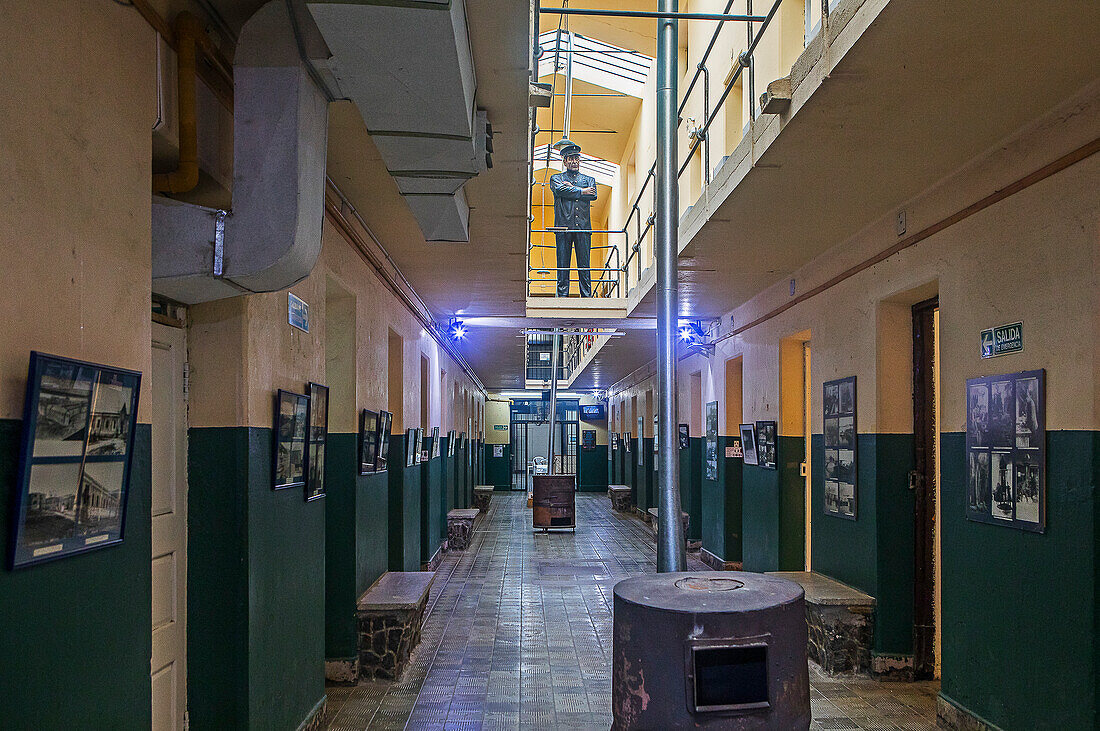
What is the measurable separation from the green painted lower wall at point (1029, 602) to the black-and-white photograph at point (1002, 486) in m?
0.10

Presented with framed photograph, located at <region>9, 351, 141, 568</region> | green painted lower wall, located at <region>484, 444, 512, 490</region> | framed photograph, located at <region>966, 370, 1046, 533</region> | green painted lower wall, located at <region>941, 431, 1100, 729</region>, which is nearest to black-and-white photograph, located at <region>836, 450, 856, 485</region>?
green painted lower wall, located at <region>941, 431, 1100, 729</region>

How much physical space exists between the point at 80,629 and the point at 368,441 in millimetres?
4029

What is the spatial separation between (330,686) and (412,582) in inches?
42.4

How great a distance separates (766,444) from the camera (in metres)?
8.12

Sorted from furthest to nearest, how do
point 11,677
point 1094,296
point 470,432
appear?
1. point 470,432
2. point 1094,296
3. point 11,677

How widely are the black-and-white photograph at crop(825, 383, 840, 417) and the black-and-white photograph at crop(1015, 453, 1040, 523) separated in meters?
2.31

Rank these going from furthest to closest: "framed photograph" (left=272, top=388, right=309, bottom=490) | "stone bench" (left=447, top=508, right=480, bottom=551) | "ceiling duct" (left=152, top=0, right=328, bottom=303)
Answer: "stone bench" (left=447, top=508, right=480, bottom=551)
"framed photograph" (left=272, top=388, right=309, bottom=490)
"ceiling duct" (left=152, top=0, right=328, bottom=303)

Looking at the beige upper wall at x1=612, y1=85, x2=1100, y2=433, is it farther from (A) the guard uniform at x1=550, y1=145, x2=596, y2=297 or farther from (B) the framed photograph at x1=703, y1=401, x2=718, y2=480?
(A) the guard uniform at x1=550, y1=145, x2=596, y2=297

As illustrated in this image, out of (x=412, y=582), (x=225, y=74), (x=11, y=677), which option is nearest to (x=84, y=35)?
(x=225, y=74)

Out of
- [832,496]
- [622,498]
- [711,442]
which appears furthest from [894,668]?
[622,498]

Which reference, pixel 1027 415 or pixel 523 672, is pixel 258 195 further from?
pixel 523 672

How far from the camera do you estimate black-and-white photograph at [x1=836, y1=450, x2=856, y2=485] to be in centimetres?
609

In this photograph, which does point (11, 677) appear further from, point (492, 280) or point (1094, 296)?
point (492, 280)

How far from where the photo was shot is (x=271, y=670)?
12.5 ft
